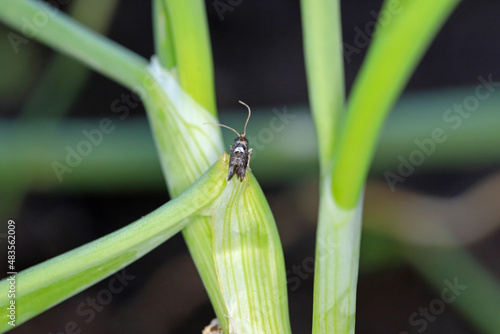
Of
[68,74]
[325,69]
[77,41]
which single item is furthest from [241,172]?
[68,74]

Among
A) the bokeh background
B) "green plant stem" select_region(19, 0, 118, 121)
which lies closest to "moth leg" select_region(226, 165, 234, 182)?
the bokeh background

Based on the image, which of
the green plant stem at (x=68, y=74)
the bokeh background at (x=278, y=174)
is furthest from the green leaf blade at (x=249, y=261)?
the green plant stem at (x=68, y=74)

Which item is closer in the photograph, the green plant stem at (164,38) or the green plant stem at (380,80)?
the green plant stem at (380,80)

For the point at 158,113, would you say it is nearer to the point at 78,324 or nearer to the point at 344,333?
the point at 344,333

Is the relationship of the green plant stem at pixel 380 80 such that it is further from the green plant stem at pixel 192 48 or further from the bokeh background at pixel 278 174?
the bokeh background at pixel 278 174

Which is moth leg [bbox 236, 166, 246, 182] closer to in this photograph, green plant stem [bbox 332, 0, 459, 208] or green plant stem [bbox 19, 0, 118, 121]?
green plant stem [bbox 332, 0, 459, 208]

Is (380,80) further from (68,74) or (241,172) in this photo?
(68,74)

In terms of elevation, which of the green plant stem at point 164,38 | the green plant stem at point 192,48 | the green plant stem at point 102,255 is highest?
the green plant stem at point 164,38

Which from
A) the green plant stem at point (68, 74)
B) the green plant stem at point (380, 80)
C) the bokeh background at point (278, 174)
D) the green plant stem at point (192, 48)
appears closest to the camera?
the green plant stem at point (380, 80)
